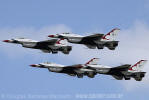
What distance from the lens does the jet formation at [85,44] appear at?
124 meters

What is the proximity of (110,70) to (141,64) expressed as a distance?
9.48 m

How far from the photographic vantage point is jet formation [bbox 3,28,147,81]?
408 feet

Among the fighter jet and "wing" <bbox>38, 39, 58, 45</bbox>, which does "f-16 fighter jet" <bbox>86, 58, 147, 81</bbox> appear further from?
"wing" <bbox>38, 39, 58, 45</bbox>

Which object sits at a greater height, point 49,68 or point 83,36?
point 83,36

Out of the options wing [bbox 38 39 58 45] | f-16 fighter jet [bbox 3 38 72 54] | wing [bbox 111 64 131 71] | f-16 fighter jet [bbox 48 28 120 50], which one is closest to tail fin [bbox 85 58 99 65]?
f-16 fighter jet [bbox 48 28 120 50]

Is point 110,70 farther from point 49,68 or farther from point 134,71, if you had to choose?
point 49,68

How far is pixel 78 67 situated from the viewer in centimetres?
12469

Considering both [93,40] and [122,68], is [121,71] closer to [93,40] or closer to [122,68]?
[122,68]

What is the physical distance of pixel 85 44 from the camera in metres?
127

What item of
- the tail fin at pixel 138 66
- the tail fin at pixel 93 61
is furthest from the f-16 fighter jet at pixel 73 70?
the tail fin at pixel 93 61

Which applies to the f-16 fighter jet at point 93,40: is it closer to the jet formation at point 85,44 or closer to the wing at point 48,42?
the jet formation at point 85,44

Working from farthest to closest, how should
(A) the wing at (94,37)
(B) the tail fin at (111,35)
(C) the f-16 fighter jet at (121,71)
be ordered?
(B) the tail fin at (111,35) < (A) the wing at (94,37) < (C) the f-16 fighter jet at (121,71)

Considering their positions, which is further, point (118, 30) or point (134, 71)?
point (118, 30)

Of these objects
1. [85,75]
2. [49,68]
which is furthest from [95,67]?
[49,68]
